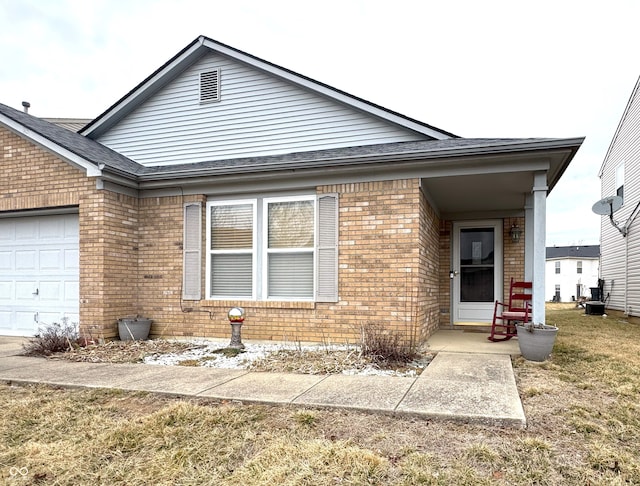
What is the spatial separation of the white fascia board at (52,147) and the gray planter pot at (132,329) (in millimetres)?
2539

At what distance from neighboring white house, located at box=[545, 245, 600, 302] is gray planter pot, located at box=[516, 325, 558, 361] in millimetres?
39588

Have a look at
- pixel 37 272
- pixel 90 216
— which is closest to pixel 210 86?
pixel 90 216

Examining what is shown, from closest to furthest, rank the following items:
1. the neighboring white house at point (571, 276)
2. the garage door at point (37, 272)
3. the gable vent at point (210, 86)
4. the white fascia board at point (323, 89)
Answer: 1. the garage door at point (37, 272)
2. the white fascia board at point (323, 89)
3. the gable vent at point (210, 86)
4. the neighboring white house at point (571, 276)

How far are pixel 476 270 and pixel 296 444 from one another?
7.64 metres

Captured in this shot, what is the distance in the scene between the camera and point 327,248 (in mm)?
7219

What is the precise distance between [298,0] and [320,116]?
4633mm

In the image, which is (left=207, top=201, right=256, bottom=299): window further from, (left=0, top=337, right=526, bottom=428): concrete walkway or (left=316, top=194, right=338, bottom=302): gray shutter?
(left=0, top=337, right=526, bottom=428): concrete walkway

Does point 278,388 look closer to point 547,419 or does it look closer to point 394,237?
point 547,419

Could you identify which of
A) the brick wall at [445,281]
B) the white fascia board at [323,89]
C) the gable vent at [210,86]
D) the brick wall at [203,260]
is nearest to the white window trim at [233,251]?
the brick wall at [203,260]

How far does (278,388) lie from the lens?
181 inches

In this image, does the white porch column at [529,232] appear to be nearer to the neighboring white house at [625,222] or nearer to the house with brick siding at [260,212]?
the house with brick siding at [260,212]

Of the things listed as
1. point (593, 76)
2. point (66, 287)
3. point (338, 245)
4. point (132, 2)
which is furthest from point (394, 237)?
point (593, 76)

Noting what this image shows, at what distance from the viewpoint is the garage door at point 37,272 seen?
8.00 m

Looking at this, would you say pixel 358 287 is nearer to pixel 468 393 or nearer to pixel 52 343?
pixel 468 393
